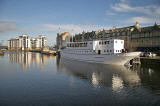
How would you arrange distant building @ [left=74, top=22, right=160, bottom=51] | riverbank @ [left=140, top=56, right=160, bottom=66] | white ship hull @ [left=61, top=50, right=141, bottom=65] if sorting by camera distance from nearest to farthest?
riverbank @ [left=140, top=56, right=160, bottom=66], white ship hull @ [left=61, top=50, right=141, bottom=65], distant building @ [left=74, top=22, right=160, bottom=51]

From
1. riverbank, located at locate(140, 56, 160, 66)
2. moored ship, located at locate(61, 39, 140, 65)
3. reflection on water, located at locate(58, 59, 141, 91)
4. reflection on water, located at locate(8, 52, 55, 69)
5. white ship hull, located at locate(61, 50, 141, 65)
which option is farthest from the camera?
reflection on water, located at locate(8, 52, 55, 69)

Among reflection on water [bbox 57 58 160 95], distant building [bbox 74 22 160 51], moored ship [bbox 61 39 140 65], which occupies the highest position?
distant building [bbox 74 22 160 51]

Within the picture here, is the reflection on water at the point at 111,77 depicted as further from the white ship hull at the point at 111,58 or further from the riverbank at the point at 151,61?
the riverbank at the point at 151,61

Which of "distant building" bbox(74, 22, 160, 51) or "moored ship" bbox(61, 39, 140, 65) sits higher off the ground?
"distant building" bbox(74, 22, 160, 51)

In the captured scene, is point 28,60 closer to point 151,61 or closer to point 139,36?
point 151,61

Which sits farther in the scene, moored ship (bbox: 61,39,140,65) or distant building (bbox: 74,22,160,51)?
distant building (bbox: 74,22,160,51)

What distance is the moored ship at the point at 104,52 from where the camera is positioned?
52.6 meters

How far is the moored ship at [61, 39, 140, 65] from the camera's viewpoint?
5256 cm

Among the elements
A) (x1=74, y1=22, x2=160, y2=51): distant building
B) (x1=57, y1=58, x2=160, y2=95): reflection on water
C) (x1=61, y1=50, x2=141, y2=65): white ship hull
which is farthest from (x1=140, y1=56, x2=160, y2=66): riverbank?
(x1=74, y1=22, x2=160, y2=51): distant building

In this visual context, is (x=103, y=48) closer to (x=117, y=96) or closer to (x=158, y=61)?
(x=158, y=61)

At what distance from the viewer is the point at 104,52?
2329 inches

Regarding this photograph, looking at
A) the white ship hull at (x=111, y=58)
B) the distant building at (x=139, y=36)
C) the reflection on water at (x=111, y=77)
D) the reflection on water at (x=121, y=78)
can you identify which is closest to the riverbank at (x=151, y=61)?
the white ship hull at (x=111, y=58)

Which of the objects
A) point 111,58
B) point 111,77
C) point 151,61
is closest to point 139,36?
point 151,61

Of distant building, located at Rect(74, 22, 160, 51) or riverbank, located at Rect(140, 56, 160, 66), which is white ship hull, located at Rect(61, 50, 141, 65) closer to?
riverbank, located at Rect(140, 56, 160, 66)
